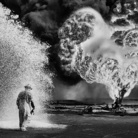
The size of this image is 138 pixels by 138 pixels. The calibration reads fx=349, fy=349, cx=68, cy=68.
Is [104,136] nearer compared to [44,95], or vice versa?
[104,136]

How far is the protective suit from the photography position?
1644cm

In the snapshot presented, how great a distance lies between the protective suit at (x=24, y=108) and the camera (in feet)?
53.9

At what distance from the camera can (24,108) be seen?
16562 millimetres

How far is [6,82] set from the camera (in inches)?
1068

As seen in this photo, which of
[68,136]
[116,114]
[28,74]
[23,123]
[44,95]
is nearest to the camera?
[68,136]

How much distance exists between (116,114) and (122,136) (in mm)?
17082

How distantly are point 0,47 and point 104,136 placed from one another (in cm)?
1422

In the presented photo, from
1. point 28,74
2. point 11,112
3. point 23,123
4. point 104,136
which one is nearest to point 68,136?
point 104,136

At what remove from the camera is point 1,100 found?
25.3 meters

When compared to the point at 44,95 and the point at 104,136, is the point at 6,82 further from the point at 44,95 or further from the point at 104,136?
the point at 104,136

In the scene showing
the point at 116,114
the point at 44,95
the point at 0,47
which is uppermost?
the point at 0,47

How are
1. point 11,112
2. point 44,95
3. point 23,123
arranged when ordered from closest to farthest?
point 23,123
point 11,112
point 44,95

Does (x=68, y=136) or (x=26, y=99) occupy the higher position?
(x=26, y=99)

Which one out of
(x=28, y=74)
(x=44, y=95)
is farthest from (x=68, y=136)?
(x=44, y=95)
